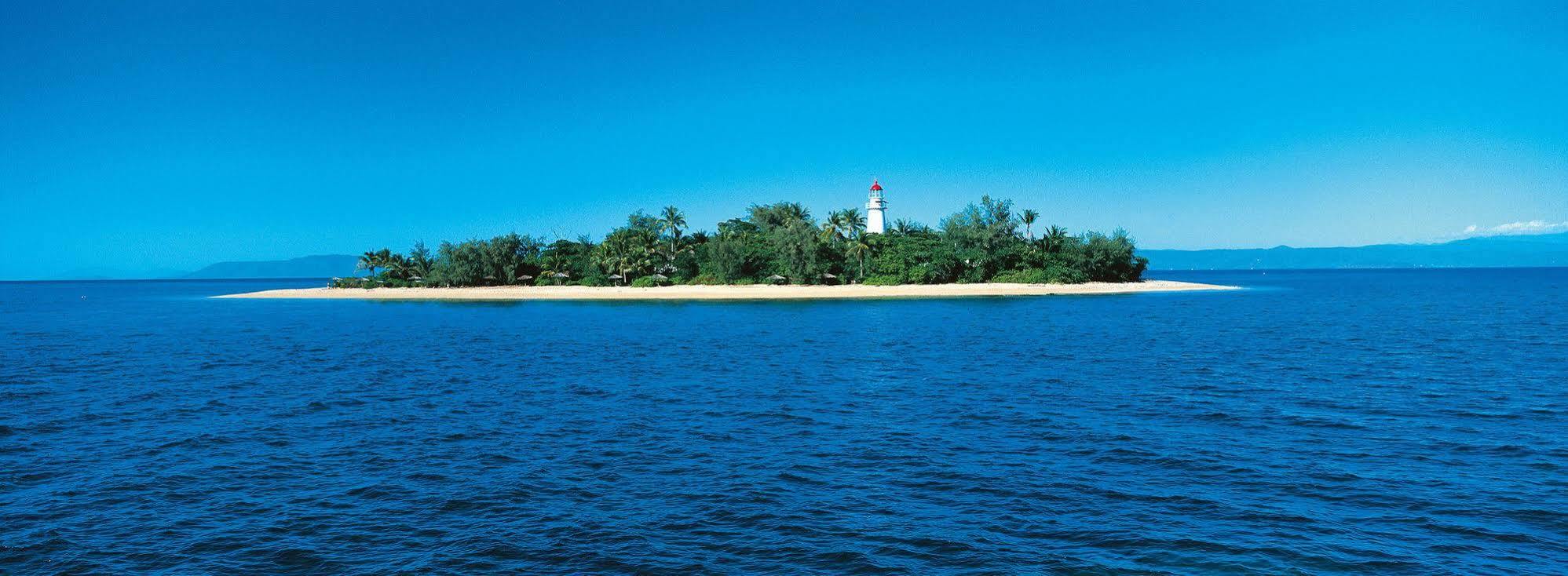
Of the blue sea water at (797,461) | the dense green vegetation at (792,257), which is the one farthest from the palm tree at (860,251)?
the blue sea water at (797,461)

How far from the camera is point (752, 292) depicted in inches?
3716

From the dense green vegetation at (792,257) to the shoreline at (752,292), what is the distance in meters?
2.27

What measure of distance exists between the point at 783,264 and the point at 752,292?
24.4ft

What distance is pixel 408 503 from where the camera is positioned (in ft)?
42.0

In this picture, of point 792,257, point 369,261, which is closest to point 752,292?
point 792,257

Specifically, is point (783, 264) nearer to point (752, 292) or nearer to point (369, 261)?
point (752, 292)

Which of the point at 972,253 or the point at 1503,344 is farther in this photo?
the point at 972,253

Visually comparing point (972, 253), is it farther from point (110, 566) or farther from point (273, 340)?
point (110, 566)

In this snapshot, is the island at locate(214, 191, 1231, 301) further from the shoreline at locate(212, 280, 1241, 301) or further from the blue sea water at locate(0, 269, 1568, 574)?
the blue sea water at locate(0, 269, 1568, 574)

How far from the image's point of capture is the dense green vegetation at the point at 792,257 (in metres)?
98.0

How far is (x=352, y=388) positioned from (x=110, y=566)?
15395mm

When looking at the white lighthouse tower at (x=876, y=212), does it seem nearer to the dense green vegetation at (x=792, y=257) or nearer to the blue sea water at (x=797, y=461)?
the dense green vegetation at (x=792, y=257)

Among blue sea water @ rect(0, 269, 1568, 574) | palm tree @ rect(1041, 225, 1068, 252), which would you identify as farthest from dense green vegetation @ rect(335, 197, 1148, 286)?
blue sea water @ rect(0, 269, 1568, 574)

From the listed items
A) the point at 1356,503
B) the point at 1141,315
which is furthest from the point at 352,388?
the point at 1141,315
